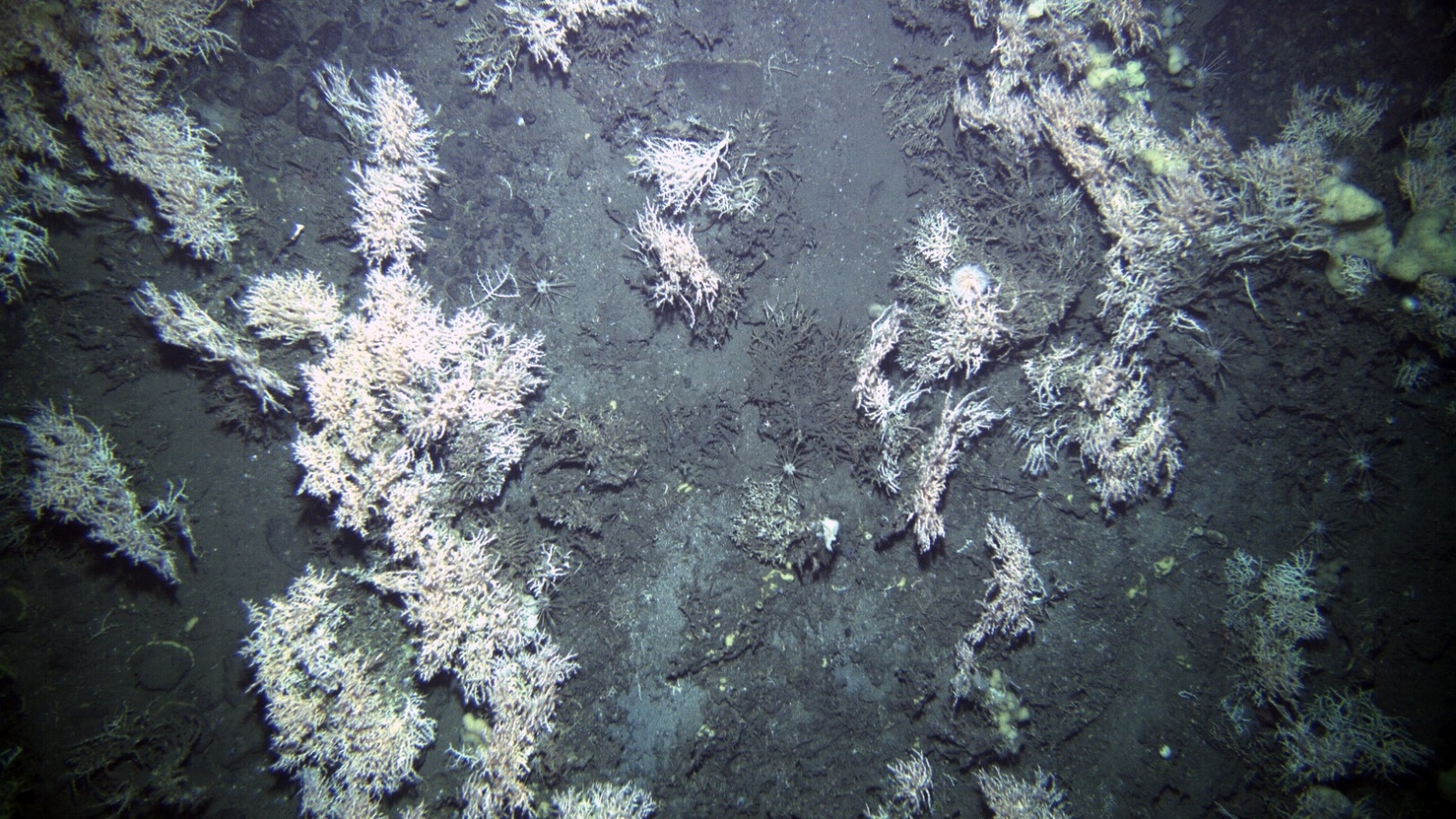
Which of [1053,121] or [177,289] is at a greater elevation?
[1053,121]

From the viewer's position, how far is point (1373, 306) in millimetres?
3449

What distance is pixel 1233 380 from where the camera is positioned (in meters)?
3.66

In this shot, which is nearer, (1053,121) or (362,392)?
(362,392)

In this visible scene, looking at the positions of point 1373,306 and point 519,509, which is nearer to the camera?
point 1373,306

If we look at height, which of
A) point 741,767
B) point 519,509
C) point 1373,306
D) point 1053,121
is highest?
point 1053,121

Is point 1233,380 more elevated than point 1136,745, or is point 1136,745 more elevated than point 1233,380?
point 1233,380

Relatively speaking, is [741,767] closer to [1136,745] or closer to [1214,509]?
[1136,745]

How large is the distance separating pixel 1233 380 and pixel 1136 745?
95.2 inches

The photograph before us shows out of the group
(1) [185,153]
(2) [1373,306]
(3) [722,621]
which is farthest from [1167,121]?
(1) [185,153]

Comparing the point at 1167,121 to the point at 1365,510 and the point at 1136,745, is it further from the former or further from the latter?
the point at 1136,745

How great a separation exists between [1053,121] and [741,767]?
15.1 feet

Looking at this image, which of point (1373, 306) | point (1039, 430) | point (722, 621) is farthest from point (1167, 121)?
point (722, 621)

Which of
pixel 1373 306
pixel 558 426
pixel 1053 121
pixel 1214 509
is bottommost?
pixel 558 426

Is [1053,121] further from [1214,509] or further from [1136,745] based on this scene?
[1136,745]
